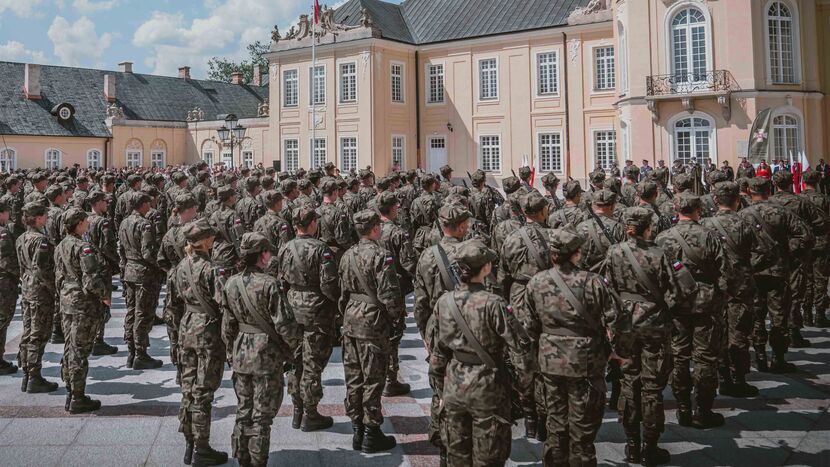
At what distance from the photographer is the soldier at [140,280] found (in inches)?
376

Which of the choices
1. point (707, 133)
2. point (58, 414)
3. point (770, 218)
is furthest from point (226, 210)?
point (707, 133)

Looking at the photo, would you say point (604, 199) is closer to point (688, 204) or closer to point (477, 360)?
point (688, 204)

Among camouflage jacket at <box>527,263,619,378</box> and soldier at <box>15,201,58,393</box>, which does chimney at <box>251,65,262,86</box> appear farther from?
camouflage jacket at <box>527,263,619,378</box>

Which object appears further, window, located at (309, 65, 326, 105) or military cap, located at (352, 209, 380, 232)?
window, located at (309, 65, 326, 105)

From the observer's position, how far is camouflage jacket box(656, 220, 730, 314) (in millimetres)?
6625

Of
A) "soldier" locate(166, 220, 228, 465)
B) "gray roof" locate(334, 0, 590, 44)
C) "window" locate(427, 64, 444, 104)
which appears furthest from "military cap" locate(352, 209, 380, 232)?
"window" locate(427, 64, 444, 104)

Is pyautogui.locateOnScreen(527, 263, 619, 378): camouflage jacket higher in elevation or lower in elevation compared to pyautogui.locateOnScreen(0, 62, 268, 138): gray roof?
lower

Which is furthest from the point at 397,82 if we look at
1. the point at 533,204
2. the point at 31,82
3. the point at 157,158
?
the point at 533,204

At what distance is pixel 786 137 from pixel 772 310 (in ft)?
66.7

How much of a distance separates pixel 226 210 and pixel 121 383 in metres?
3.00

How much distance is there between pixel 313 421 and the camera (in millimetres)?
7109

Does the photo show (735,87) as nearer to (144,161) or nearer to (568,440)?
(568,440)

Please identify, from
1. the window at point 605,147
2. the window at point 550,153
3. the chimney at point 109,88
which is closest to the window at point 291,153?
the window at point 550,153

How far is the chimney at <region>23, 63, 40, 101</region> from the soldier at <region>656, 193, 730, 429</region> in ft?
159
